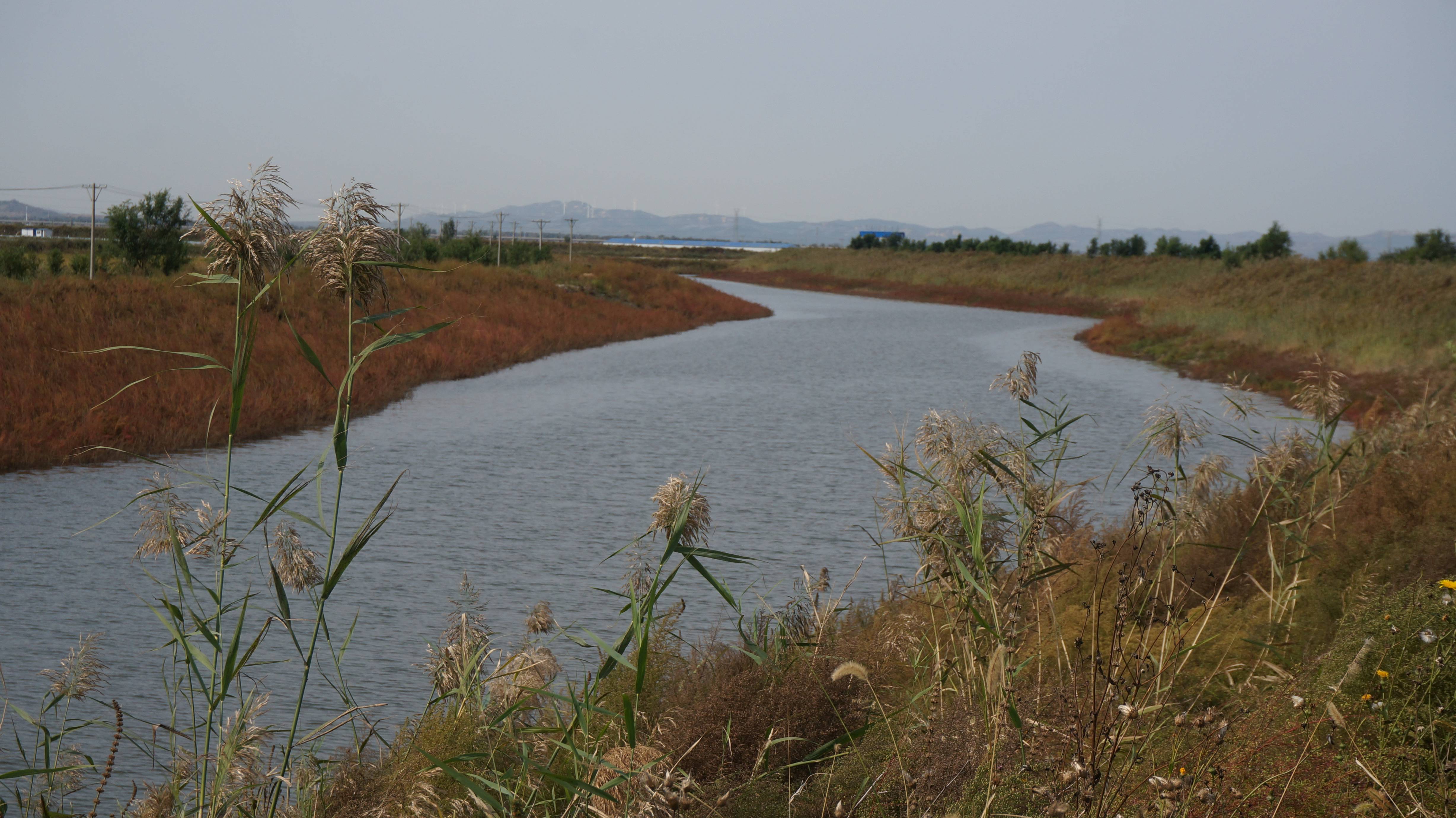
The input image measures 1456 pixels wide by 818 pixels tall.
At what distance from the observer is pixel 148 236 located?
2562 centimetres

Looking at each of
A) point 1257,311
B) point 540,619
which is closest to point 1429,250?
point 1257,311

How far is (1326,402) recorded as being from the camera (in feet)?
17.7

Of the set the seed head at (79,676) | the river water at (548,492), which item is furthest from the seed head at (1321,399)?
the seed head at (79,676)

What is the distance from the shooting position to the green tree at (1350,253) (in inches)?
1639

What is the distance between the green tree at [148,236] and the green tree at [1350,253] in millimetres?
39798

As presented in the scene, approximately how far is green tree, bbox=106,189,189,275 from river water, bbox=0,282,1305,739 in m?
10.0

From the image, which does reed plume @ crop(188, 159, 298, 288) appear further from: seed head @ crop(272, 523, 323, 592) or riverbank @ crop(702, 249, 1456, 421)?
riverbank @ crop(702, 249, 1456, 421)

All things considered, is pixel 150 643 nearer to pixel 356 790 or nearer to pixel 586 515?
pixel 356 790

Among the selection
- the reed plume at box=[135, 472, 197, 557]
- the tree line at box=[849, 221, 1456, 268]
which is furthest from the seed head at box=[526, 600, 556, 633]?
the tree line at box=[849, 221, 1456, 268]

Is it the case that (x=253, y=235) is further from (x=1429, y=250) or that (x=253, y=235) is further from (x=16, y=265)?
(x=1429, y=250)

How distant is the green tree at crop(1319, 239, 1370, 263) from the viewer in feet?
137

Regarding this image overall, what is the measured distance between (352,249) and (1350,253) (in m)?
48.4

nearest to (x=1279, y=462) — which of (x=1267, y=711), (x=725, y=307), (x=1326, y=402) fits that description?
(x=1326, y=402)

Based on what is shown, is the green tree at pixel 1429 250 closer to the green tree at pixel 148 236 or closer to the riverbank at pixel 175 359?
the riverbank at pixel 175 359
